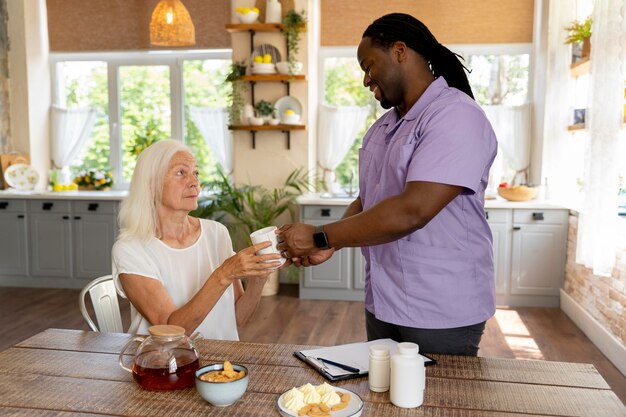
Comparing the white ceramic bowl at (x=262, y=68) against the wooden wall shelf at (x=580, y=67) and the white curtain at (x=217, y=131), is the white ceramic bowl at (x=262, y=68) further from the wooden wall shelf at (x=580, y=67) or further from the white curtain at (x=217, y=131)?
the wooden wall shelf at (x=580, y=67)

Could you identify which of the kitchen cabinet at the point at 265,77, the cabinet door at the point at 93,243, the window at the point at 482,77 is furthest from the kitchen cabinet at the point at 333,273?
the cabinet door at the point at 93,243

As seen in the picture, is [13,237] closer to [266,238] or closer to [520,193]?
[520,193]

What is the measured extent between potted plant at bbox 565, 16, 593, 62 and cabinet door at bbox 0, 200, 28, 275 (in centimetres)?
447

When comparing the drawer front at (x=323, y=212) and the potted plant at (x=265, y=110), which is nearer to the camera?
the drawer front at (x=323, y=212)

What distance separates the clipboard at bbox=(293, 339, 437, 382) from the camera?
144 centimetres

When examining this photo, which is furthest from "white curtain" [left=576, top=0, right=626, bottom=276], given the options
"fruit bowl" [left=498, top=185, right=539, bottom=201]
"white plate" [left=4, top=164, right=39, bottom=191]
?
"white plate" [left=4, top=164, right=39, bottom=191]

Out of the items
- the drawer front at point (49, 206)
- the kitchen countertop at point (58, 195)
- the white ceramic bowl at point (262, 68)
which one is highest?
the white ceramic bowl at point (262, 68)

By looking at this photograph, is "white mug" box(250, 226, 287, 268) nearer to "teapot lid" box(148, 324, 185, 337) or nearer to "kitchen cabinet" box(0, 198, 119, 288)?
"teapot lid" box(148, 324, 185, 337)

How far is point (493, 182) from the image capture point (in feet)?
17.8

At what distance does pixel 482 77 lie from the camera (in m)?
5.40

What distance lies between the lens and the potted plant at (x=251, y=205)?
199 inches

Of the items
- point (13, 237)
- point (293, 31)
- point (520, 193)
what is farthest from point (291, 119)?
point (13, 237)

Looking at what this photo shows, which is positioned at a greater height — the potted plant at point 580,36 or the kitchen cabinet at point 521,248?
the potted plant at point 580,36

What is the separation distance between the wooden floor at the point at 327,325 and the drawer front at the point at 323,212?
2.13 ft
